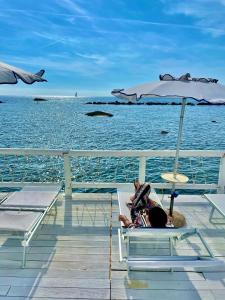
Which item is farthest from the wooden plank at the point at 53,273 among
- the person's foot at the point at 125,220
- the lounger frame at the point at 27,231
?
the person's foot at the point at 125,220

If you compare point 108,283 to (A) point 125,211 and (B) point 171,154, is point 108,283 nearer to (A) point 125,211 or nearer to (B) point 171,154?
(A) point 125,211

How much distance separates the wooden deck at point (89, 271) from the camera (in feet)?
8.99

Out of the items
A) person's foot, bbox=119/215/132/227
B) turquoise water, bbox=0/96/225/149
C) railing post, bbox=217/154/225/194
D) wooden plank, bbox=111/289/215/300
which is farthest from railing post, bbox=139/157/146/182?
turquoise water, bbox=0/96/225/149

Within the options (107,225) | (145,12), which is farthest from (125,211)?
(145,12)

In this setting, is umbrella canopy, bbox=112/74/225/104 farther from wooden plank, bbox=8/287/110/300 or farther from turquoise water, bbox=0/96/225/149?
turquoise water, bbox=0/96/225/149

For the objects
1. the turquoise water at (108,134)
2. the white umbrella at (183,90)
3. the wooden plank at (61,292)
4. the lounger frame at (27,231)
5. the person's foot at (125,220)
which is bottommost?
the turquoise water at (108,134)

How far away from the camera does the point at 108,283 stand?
113 inches

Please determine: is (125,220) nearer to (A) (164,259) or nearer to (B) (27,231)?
(A) (164,259)

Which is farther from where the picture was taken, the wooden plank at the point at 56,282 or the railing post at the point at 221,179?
the railing post at the point at 221,179

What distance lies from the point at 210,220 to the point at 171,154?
1.29 metres

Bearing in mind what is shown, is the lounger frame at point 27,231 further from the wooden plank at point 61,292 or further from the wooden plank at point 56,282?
the wooden plank at point 61,292

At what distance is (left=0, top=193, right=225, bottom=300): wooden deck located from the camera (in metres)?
2.74

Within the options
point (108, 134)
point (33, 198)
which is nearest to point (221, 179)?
point (33, 198)

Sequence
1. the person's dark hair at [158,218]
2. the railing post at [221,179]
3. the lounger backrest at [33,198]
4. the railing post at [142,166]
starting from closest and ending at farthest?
1. the person's dark hair at [158,218]
2. the lounger backrest at [33,198]
3. the railing post at [142,166]
4. the railing post at [221,179]
